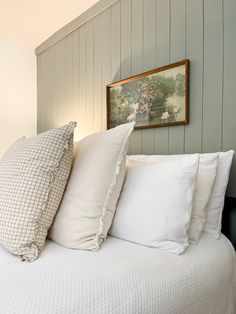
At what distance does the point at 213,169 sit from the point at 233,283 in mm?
457

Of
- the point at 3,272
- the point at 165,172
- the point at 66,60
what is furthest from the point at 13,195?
the point at 66,60

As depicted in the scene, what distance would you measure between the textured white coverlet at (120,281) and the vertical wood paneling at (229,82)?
513 mm

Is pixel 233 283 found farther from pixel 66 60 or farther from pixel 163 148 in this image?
pixel 66 60

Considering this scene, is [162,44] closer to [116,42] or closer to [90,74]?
[116,42]

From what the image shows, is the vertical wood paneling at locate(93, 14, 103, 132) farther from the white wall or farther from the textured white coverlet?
the textured white coverlet

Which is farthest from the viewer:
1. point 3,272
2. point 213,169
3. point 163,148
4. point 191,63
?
point 163,148

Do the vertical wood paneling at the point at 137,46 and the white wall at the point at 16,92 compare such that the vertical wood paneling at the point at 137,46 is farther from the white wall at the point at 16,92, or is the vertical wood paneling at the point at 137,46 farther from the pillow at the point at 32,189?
the white wall at the point at 16,92

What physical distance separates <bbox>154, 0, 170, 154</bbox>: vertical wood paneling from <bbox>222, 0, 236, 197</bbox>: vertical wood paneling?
0.37 meters

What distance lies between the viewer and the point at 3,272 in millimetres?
751

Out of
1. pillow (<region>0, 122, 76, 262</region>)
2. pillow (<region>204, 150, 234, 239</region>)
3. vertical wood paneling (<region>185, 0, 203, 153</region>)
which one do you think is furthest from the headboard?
pillow (<region>0, 122, 76, 262</region>)

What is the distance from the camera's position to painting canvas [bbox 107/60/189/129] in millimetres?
1505

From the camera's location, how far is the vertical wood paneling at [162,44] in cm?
159

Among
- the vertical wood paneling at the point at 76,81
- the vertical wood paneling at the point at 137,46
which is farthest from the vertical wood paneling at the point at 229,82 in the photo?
the vertical wood paneling at the point at 76,81

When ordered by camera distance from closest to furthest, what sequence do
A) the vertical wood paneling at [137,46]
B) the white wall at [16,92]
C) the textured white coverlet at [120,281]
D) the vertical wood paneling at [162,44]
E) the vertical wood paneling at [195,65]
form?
the textured white coverlet at [120,281], the vertical wood paneling at [195,65], the vertical wood paneling at [162,44], the vertical wood paneling at [137,46], the white wall at [16,92]
